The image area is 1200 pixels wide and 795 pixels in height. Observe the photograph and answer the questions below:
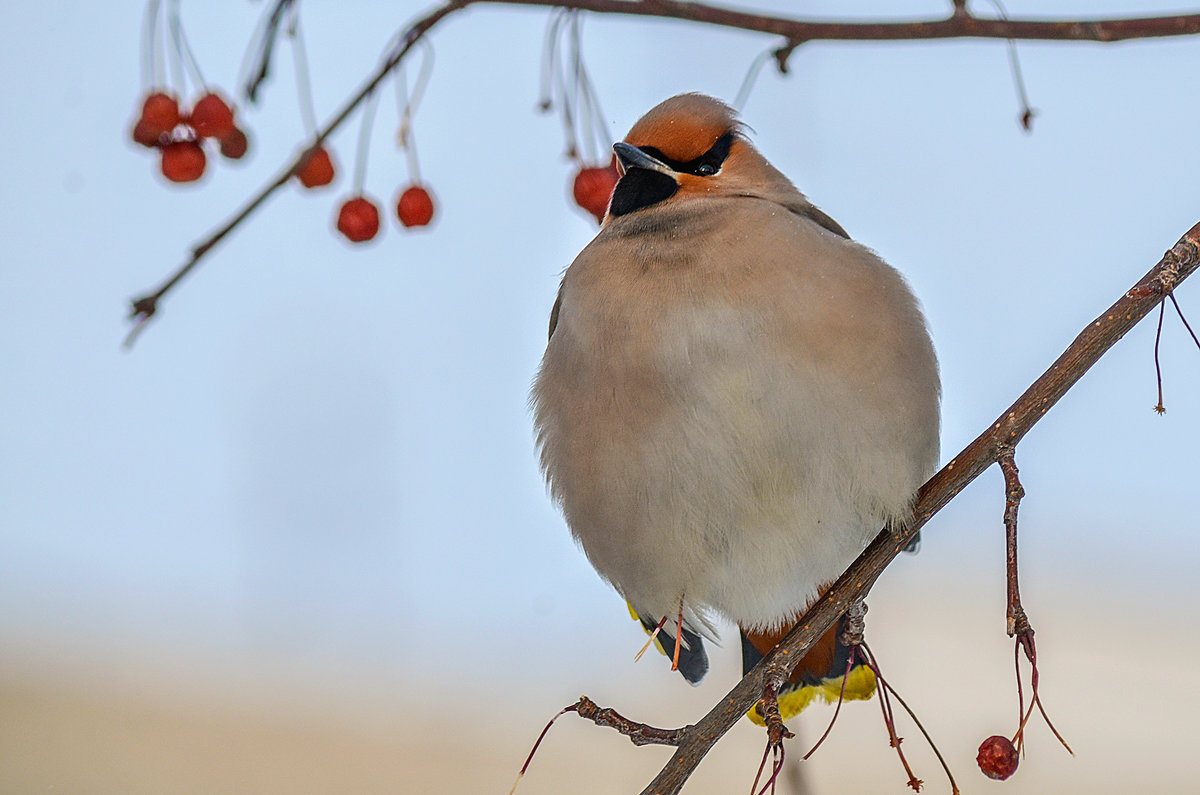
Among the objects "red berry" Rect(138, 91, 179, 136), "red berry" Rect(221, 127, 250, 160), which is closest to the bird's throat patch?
"red berry" Rect(221, 127, 250, 160)

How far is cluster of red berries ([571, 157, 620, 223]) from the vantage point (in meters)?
2.56

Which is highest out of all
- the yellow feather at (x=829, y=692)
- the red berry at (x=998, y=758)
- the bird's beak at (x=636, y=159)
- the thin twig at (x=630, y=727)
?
the bird's beak at (x=636, y=159)

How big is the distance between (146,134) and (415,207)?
50cm

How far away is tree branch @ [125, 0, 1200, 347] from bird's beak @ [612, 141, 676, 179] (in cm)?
31

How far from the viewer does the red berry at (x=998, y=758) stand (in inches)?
76.6

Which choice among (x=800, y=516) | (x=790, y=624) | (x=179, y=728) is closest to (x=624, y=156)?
(x=800, y=516)

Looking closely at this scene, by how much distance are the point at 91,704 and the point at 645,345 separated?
637 centimetres

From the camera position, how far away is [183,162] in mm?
2490

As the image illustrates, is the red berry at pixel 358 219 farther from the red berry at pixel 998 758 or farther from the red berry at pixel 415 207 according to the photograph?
the red berry at pixel 998 758

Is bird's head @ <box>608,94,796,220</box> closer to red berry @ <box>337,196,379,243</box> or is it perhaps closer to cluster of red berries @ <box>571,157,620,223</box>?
cluster of red berries @ <box>571,157,620,223</box>

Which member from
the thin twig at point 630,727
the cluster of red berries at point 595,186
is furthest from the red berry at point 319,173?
the thin twig at point 630,727

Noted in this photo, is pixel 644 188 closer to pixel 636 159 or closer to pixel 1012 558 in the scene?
pixel 636 159

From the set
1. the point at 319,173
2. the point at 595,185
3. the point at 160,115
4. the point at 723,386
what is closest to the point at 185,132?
the point at 160,115

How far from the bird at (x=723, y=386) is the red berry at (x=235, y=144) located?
0.62 meters
